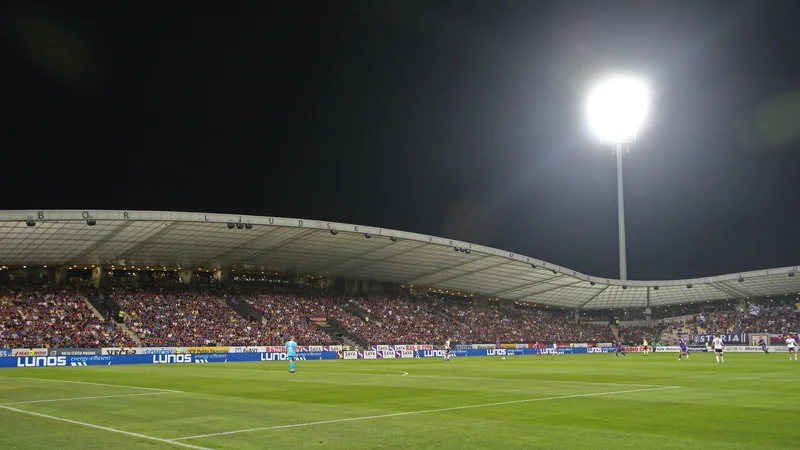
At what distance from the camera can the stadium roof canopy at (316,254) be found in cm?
5099

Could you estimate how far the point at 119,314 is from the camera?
5762 cm

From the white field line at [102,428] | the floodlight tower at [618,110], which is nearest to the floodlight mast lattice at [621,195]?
the floodlight tower at [618,110]

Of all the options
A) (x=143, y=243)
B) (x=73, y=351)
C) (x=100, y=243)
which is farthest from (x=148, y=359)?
(x=100, y=243)

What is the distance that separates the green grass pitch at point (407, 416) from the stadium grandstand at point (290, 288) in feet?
104

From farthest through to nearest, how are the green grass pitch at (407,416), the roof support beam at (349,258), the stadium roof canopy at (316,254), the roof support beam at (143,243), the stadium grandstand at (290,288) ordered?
the roof support beam at (349,258) < the stadium grandstand at (290,288) < the roof support beam at (143,243) < the stadium roof canopy at (316,254) < the green grass pitch at (407,416)

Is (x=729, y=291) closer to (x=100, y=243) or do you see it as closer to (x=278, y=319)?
(x=278, y=319)

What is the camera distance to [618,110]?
3108 inches

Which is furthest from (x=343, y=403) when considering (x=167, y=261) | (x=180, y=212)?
(x=167, y=261)

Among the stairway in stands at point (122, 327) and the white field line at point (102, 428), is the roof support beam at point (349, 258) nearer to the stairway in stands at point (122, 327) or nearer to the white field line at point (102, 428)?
the stairway in stands at point (122, 327)

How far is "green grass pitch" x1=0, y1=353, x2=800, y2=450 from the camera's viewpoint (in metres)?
10.7

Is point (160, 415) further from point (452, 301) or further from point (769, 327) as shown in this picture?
point (769, 327)

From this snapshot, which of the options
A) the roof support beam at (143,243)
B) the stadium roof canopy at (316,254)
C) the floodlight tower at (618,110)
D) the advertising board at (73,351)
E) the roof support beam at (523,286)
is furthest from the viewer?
the roof support beam at (523,286)

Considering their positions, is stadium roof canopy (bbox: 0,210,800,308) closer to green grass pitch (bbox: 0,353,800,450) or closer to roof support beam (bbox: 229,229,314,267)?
roof support beam (bbox: 229,229,314,267)

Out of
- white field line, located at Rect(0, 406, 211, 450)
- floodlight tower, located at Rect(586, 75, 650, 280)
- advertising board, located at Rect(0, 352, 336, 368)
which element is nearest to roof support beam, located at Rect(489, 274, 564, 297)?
floodlight tower, located at Rect(586, 75, 650, 280)
